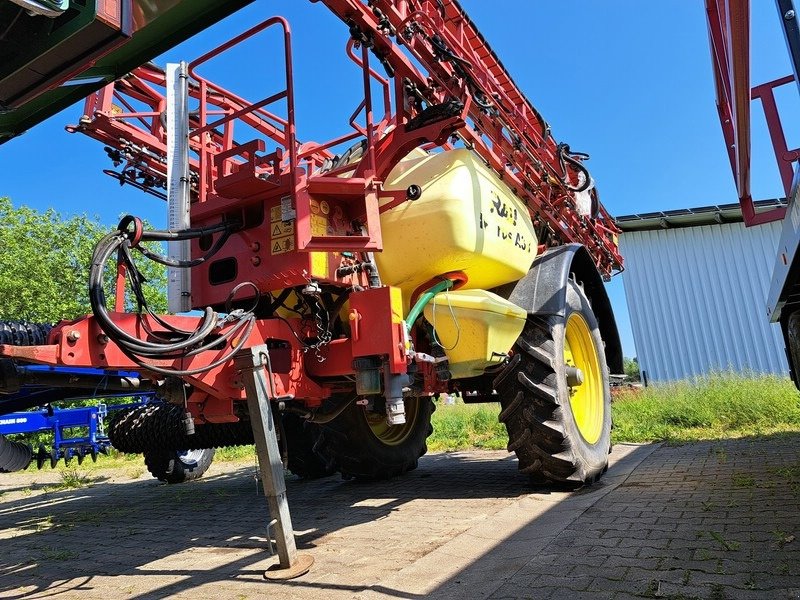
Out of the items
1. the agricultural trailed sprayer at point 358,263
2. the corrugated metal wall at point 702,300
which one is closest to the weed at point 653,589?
the agricultural trailed sprayer at point 358,263

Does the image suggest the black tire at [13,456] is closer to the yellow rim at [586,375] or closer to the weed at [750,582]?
the yellow rim at [586,375]

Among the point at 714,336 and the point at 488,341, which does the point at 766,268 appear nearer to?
the point at 714,336

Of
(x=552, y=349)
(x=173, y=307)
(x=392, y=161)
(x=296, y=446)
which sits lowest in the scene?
(x=296, y=446)

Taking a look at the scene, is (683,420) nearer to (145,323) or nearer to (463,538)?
(463,538)

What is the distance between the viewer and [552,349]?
4316mm

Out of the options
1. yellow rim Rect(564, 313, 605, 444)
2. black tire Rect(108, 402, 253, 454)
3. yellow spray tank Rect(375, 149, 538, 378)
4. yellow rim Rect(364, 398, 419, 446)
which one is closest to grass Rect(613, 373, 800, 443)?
yellow rim Rect(564, 313, 605, 444)

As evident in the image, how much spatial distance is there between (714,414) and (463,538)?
259 inches

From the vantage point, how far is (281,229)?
3508 millimetres

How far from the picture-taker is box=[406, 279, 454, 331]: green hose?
12.1 ft

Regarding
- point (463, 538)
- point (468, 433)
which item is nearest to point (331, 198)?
point (463, 538)

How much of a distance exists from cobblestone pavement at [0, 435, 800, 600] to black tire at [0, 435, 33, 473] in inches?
18.3

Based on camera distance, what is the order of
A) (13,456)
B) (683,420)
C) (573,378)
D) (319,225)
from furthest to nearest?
(683,420), (13,456), (573,378), (319,225)

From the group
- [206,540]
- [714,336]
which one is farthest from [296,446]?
[714,336]

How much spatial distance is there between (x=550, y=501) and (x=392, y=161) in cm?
255
